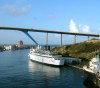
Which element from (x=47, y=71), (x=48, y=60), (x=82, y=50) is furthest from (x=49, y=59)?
(x=82, y=50)

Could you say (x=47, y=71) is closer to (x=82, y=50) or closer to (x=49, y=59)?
(x=49, y=59)

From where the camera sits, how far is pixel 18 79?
5000 centimetres

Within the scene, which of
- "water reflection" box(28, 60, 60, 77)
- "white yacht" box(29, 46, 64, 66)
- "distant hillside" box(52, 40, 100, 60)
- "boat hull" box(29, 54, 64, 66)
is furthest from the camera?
"distant hillside" box(52, 40, 100, 60)

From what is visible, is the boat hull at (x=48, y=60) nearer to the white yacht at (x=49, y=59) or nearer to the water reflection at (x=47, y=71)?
the white yacht at (x=49, y=59)

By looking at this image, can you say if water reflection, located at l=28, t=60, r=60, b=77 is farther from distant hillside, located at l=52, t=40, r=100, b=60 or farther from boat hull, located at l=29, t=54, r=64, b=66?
distant hillside, located at l=52, t=40, r=100, b=60

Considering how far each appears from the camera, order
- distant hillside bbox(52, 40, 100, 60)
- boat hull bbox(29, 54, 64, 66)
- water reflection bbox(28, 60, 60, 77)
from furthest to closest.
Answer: distant hillside bbox(52, 40, 100, 60), boat hull bbox(29, 54, 64, 66), water reflection bbox(28, 60, 60, 77)

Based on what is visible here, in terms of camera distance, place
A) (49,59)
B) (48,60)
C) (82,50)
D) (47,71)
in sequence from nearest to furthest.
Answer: (47,71)
(49,59)
(48,60)
(82,50)

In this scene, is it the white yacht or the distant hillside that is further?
the distant hillside

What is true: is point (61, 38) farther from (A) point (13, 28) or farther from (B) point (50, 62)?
(B) point (50, 62)

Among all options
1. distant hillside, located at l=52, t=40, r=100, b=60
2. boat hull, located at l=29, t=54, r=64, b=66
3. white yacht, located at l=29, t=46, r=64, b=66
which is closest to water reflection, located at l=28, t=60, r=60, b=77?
boat hull, located at l=29, t=54, r=64, b=66

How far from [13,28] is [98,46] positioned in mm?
42995

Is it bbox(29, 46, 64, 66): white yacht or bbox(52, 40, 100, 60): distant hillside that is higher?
bbox(52, 40, 100, 60): distant hillside

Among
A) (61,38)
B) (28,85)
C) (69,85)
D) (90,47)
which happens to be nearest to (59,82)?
(69,85)

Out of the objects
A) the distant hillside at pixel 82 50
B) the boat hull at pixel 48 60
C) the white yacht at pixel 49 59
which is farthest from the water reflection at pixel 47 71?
the distant hillside at pixel 82 50
